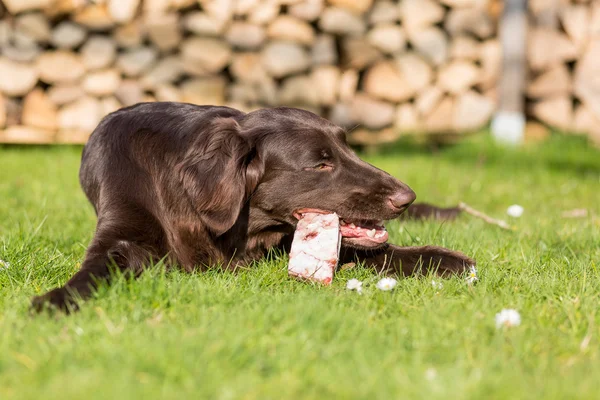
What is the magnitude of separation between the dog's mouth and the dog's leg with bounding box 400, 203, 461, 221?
4.02ft

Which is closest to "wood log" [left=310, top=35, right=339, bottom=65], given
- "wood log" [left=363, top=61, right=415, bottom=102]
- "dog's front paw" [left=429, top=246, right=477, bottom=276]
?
"wood log" [left=363, top=61, right=415, bottom=102]

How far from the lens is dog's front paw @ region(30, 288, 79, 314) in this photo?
6.90ft

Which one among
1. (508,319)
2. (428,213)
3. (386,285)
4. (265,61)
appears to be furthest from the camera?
(265,61)

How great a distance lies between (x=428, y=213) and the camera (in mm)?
4141

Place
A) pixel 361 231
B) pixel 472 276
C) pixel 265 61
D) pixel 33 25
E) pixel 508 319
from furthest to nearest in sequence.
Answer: pixel 265 61 < pixel 33 25 < pixel 361 231 < pixel 472 276 < pixel 508 319

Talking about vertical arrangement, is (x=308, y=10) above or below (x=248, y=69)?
above

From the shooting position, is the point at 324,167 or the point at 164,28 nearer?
the point at 324,167

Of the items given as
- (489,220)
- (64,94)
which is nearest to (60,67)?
(64,94)

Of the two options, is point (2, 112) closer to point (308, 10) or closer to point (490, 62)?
point (308, 10)

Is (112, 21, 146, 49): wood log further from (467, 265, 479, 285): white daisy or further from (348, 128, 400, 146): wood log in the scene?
(467, 265, 479, 285): white daisy

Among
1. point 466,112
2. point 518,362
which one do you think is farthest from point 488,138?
point 518,362

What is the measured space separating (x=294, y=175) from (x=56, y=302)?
1048mm

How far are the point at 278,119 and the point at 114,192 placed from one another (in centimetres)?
71

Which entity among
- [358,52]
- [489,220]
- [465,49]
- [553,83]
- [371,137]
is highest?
[358,52]
